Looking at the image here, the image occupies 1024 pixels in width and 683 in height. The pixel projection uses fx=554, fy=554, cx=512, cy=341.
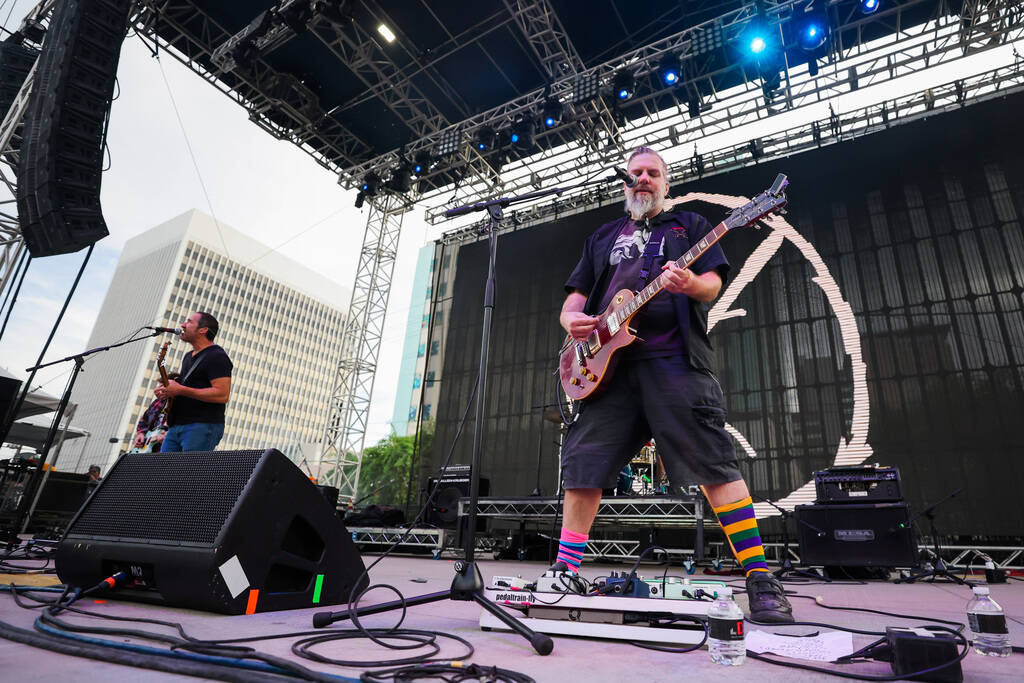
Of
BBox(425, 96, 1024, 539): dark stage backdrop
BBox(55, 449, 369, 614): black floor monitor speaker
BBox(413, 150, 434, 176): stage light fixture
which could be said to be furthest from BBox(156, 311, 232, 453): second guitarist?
BBox(413, 150, 434, 176): stage light fixture

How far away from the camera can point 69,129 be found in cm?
376

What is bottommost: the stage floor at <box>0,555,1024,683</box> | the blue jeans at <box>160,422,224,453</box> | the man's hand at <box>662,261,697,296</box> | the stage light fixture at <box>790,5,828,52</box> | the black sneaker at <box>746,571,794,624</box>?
the stage floor at <box>0,555,1024,683</box>

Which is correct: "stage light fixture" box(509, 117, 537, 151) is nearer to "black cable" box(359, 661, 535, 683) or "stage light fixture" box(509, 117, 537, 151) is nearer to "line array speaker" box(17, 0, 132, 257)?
"line array speaker" box(17, 0, 132, 257)

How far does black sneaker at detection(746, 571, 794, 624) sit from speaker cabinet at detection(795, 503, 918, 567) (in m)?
3.14

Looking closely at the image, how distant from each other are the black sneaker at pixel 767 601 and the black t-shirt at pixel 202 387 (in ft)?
9.90

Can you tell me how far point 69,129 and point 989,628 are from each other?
5227 millimetres

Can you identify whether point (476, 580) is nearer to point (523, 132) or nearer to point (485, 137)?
point (523, 132)

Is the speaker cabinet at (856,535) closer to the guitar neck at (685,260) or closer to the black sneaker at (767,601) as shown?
the black sneaker at (767,601)

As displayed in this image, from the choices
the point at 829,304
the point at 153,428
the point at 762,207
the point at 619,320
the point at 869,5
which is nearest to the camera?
the point at 619,320

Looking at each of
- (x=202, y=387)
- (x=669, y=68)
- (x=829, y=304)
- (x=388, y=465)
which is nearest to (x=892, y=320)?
(x=829, y=304)

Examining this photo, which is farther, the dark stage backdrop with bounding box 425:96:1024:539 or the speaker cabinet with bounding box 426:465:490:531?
the speaker cabinet with bounding box 426:465:490:531

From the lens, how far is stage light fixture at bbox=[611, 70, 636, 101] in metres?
8.25

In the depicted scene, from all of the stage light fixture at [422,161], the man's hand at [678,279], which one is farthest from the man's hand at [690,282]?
the stage light fixture at [422,161]

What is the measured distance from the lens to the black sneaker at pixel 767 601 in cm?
160
